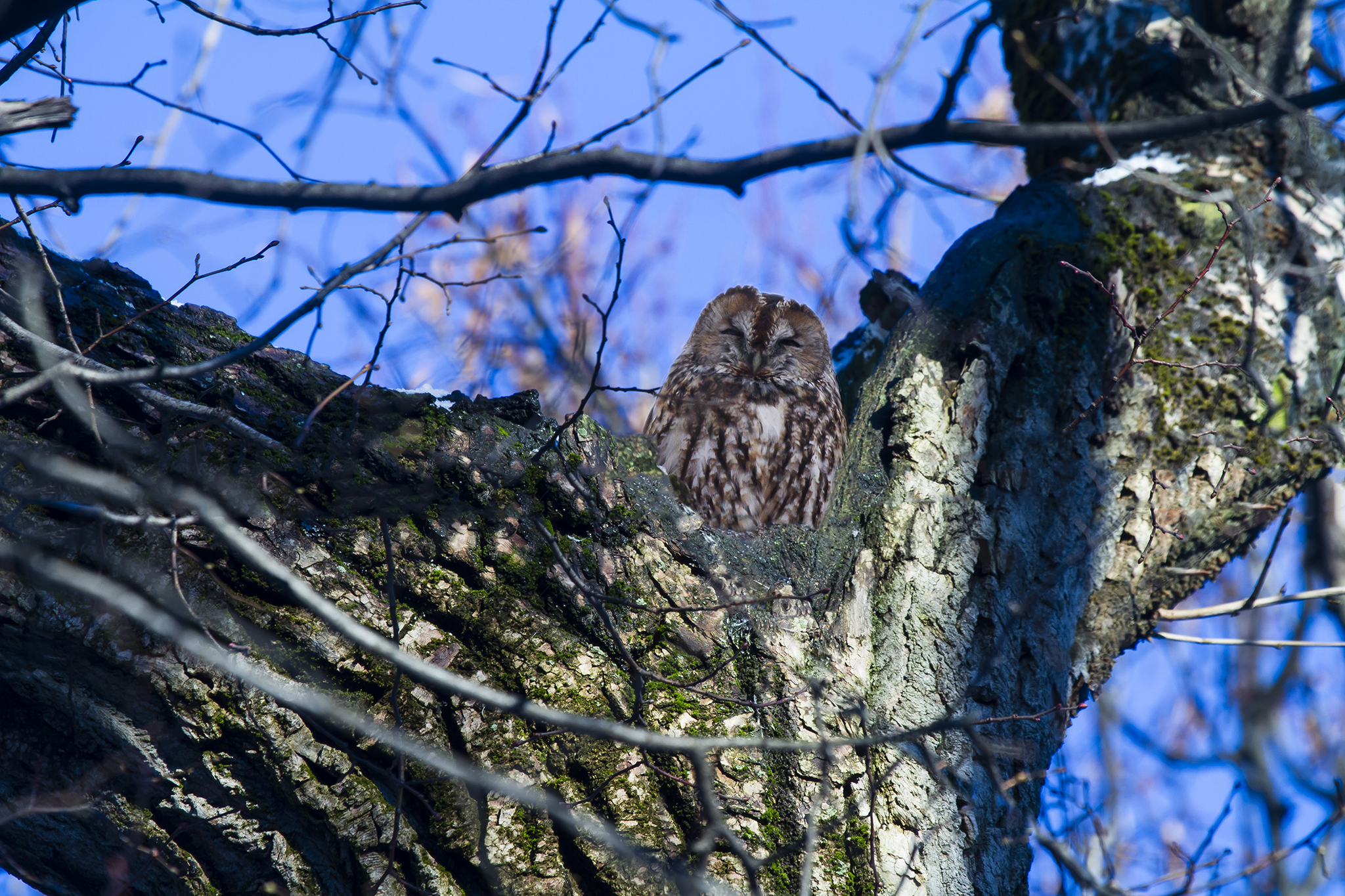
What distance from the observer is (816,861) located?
5.71ft

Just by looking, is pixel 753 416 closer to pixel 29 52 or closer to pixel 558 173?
pixel 558 173

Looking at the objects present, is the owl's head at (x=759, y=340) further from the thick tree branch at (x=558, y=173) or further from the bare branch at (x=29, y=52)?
the bare branch at (x=29, y=52)

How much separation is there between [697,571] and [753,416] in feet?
5.18

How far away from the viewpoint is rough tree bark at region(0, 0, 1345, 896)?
1.56 m

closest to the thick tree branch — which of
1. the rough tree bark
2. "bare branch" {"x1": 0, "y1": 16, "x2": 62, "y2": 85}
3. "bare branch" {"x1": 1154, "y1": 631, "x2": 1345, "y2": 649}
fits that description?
the rough tree bark

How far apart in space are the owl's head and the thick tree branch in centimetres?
227

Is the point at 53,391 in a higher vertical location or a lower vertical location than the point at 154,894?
higher

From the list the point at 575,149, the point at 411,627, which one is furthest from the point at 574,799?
the point at 575,149

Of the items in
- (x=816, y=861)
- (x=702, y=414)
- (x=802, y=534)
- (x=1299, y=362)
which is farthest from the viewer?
(x=702, y=414)

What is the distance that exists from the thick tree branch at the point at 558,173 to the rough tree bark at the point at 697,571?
0.73 feet

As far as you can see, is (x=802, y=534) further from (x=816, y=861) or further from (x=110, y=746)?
(x=110, y=746)

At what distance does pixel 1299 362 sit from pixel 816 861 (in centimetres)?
214

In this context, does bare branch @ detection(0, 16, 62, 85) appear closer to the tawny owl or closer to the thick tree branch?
the thick tree branch

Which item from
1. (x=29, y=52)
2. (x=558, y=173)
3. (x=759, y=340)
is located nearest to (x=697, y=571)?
(x=558, y=173)
